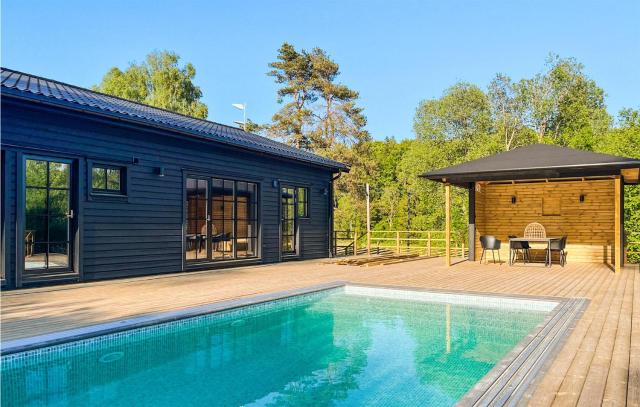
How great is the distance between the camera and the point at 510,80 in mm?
25109

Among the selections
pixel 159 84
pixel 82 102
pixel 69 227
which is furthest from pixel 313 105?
pixel 69 227

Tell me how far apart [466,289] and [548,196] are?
6253 millimetres

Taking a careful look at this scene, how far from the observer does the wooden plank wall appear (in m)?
11.1

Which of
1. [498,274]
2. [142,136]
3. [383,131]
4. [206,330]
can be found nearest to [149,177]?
[142,136]

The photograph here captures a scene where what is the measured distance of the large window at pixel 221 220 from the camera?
361 inches

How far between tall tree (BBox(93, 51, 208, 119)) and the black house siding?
20.0m

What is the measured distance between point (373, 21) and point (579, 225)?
41.9ft

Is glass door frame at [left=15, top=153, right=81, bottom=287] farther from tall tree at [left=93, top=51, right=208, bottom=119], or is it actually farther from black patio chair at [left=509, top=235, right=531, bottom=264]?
tall tree at [left=93, top=51, right=208, bottom=119]

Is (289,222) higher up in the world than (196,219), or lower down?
lower down

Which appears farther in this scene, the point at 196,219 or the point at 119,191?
the point at 196,219

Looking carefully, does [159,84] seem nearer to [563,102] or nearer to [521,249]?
[563,102]

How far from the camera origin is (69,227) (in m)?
7.00

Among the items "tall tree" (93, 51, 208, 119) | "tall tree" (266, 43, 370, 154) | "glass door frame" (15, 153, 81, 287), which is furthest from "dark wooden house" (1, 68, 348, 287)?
"tall tree" (93, 51, 208, 119)

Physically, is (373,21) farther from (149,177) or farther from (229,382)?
(229,382)
